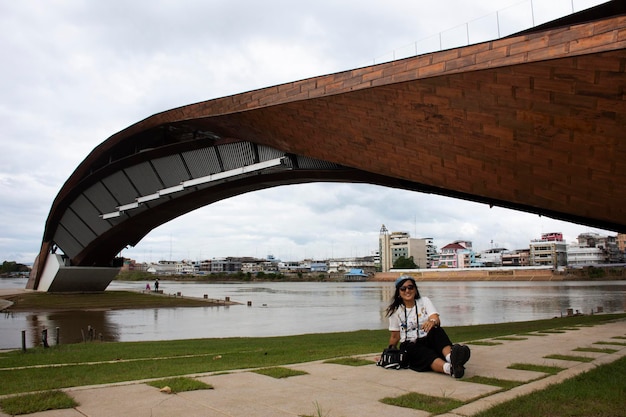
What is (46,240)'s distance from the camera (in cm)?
4550

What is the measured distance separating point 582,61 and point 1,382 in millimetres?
12190

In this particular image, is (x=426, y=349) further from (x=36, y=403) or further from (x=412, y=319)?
(x=36, y=403)

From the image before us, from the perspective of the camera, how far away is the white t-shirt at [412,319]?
6863mm

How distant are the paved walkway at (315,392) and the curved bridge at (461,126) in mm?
6461

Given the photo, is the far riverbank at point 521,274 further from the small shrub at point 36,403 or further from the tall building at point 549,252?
the small shrub at point 36,403

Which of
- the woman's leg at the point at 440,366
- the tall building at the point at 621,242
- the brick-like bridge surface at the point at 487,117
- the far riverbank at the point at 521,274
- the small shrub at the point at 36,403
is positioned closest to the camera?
the small shrub at the point at 36,403

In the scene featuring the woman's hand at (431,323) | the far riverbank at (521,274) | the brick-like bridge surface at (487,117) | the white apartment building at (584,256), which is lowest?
the far riverbank at (521,274)

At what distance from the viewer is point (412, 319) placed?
22.7ft

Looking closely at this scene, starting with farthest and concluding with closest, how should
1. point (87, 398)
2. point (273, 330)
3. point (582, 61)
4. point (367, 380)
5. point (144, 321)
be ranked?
1. point (144, 321)
2. point (273, 330)
3. point (582, 61)
4. point (367, 380)
5. point (87, 398)

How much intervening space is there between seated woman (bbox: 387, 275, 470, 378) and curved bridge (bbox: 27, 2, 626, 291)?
6.83 metres

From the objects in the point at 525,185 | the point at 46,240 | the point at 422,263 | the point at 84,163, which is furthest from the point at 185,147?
the point at 422,263

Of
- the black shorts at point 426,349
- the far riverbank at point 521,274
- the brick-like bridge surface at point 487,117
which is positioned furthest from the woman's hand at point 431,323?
the far riverbank at point 521,274

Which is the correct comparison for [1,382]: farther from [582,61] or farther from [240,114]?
[240,114]

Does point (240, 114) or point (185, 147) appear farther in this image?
point (185, 147)
